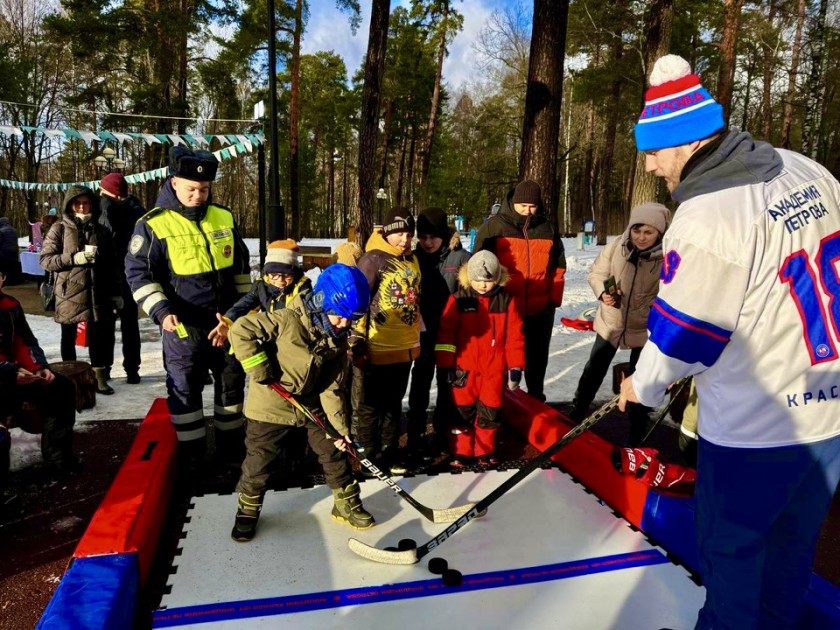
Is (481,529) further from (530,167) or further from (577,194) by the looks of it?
(577,194)

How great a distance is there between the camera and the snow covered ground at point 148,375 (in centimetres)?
468

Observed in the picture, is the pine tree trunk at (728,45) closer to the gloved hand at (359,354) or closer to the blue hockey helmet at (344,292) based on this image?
the gloved hand at (359,354)

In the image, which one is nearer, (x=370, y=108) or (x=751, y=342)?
(x=751, y=342)

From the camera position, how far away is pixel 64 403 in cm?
364

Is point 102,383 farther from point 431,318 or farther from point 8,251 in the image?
point 431,318

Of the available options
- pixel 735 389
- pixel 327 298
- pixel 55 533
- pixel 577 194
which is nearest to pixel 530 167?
pixel 327 298

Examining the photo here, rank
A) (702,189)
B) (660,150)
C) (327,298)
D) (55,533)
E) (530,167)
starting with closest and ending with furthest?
(702,189)
(660,150)
(327,298)
(55,533)
(530,167)

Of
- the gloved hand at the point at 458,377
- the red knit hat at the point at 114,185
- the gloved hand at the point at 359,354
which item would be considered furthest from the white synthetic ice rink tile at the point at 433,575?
the red knit hat at the point at 114,185

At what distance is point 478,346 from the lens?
13.0ft

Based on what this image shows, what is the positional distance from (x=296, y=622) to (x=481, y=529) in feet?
3.89

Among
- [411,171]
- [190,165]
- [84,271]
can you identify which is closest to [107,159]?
[84,271]

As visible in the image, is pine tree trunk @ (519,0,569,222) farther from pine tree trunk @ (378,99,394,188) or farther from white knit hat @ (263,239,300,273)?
pine tree trunk @ (378,99,394,188)

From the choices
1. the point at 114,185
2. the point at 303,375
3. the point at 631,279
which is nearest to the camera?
the point at 303,375

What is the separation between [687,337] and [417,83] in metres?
31.9
